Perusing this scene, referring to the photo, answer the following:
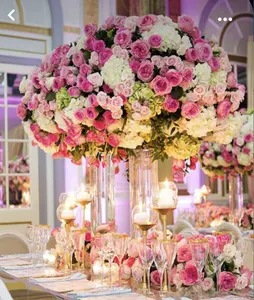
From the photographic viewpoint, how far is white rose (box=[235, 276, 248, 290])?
2.62 meters

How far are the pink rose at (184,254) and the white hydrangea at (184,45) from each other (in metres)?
0.92

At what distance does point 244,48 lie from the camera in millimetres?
8930

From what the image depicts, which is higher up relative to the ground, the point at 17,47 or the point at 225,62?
the point at 17,47

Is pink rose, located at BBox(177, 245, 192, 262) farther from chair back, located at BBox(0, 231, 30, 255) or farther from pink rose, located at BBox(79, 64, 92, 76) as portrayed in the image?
chair back, located at BBox(0, 231, 30, 255)

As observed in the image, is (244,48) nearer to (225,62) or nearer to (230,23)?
(230,23)

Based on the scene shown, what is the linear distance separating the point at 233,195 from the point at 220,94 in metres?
4.40

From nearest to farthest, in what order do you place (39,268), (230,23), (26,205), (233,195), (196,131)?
(196,131), (39,268), (26,205), (233,195), (230,23)

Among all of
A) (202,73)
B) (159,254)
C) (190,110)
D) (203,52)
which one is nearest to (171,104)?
(190,110)

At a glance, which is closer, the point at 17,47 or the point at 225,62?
the point at 225,62

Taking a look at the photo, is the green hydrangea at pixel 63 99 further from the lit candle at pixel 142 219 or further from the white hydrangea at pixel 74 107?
the lit candle at pixel 142 219

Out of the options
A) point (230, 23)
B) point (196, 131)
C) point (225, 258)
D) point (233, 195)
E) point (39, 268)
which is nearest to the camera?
point (225, 258)

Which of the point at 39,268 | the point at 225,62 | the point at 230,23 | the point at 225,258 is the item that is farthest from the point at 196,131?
the point at 230,23

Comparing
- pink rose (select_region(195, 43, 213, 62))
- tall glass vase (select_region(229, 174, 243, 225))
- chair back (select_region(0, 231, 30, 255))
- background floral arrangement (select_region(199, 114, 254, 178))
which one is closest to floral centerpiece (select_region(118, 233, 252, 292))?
pink rose (select_region(195, 43, 213, 62))

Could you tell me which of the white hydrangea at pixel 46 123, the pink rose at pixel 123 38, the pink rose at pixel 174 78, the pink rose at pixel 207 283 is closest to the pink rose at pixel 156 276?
the pink rose at pixel 207 283
